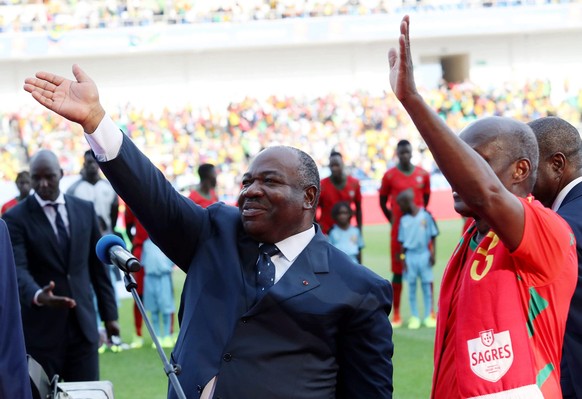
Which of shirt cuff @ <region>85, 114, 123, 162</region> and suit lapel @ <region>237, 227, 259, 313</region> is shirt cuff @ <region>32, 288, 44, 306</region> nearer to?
suit lapel @ <region>237, 227, 259, 313</region>

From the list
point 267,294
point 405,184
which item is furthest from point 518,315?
point 405,184

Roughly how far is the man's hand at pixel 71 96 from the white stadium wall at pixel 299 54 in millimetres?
27939

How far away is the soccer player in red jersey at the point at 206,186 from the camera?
10.8 metres

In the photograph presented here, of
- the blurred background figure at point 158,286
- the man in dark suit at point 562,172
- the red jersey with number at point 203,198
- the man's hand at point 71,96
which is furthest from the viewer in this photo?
the red jersey with number at point 203,198

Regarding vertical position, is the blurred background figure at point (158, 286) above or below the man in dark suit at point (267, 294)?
below

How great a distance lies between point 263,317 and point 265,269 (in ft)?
0.67

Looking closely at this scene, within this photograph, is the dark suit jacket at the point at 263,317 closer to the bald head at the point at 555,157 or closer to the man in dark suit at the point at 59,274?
the bald head at the point at 555,157

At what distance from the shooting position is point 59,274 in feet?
21.4

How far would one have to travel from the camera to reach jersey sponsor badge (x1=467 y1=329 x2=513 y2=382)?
2750mm

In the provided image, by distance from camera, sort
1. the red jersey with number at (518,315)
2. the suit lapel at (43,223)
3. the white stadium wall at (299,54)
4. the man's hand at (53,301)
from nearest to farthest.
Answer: the red jersey with number at (518,315) → the man's hand at (53,301) → the suit lapel at (43,223) → the white stadium wall at (299,54)

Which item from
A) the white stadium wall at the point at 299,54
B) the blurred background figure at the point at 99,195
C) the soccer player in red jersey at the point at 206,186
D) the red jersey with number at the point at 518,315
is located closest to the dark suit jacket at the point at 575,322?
the red jersey with number at the point at 518,315

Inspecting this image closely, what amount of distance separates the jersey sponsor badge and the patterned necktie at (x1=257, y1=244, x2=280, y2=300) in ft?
2.90

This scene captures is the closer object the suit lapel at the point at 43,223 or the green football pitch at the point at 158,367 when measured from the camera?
the suit lapel at the point at 43,223

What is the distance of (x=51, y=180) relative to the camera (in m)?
6.61
